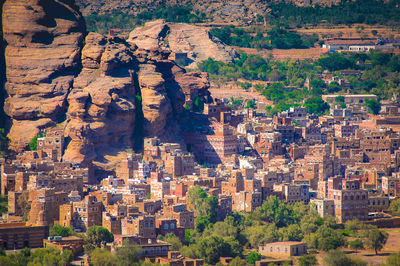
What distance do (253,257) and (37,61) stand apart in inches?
1276

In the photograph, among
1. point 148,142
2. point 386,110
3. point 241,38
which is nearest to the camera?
point 148,142

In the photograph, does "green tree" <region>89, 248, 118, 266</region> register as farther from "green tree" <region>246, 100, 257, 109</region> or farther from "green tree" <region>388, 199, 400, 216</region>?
"green tree" <region>246, 100, 257, 109</region>

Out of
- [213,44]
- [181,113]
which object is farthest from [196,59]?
[181,113]

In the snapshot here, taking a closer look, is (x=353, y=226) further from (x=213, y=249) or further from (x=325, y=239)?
(x=213, y=249)

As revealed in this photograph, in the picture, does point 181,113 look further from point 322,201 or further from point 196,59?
point 196,59

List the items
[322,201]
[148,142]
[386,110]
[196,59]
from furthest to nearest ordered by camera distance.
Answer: [196,59] → [386,110] → [148,142] → [322,201]

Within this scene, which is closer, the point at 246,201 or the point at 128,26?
the point at 246,201

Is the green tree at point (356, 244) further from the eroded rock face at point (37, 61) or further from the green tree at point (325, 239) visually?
the eroded rock face at point (37, 61)

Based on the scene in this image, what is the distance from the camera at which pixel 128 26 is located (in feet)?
565

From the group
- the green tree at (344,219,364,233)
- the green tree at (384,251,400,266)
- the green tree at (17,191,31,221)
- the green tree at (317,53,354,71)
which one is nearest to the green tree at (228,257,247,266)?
the green tree at (384,251,400,266)

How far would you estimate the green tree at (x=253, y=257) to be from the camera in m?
82.9

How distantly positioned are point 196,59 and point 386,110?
27.4 meters

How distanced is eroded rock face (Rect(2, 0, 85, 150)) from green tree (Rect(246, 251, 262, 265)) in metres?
27.0

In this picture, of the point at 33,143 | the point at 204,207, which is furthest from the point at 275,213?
the point at 33,143
